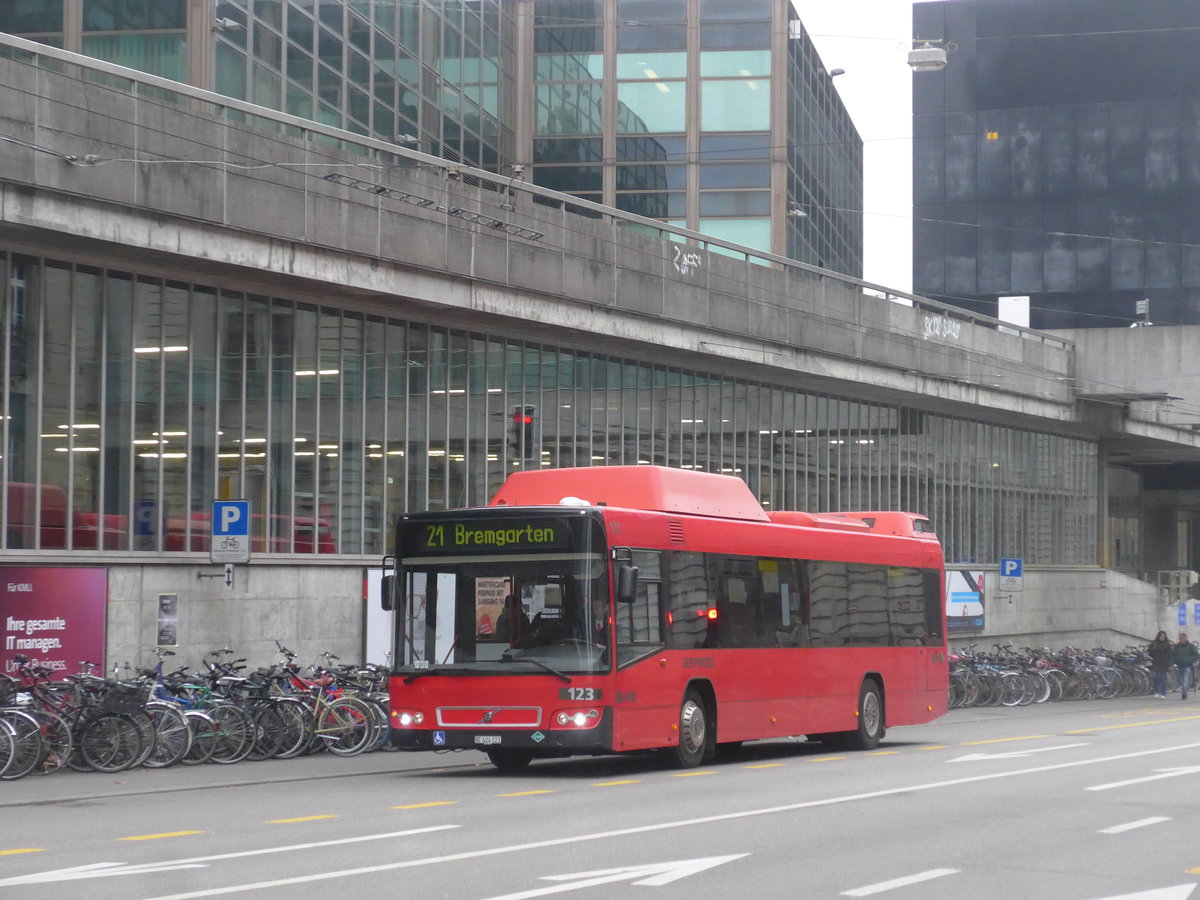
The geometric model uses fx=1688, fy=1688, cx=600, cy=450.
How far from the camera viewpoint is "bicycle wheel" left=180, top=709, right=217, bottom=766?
721 inches

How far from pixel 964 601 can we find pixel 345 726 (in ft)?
80.8

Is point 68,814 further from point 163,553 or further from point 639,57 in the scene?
point 639,57

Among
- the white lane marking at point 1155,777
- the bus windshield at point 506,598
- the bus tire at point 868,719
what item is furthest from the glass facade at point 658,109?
the white lane marking at point 1155,777

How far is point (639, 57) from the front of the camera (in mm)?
49594

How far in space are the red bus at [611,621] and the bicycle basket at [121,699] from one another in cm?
277

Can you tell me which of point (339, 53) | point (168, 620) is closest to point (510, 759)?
point (168, 620)

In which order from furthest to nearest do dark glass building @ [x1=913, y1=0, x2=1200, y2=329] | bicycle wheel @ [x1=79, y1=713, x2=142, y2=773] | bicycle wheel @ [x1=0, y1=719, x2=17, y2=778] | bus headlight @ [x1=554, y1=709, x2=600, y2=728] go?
1. dark glass building @ [x1=913, y1=0, x2=1200, y2=329]
2. bicycle wheel @ [x1=79, y1=713, x2=142, y2=773]
3. bus headlight @ [x1=554, y1=709, x2=600, y2=728]
4. bicycle wheel @ [x1=0, y1=719, x2=17, y2=778]

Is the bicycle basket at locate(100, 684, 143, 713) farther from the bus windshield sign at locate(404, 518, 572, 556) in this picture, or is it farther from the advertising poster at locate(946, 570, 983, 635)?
the advertising poster at locate(946, 570, 983, 635)

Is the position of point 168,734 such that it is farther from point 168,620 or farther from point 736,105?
point 736,105

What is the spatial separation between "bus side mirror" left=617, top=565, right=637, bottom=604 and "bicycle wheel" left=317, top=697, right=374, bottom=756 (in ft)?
15.9

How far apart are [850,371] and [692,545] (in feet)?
59.5

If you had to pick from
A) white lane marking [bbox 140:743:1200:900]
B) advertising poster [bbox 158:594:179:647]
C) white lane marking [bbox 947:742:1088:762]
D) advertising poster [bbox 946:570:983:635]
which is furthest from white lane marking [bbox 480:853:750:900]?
advertising poster [bbox 946:570:983:635]

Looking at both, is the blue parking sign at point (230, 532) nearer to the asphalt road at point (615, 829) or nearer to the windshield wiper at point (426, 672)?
the asphalt road at point (615, 829)

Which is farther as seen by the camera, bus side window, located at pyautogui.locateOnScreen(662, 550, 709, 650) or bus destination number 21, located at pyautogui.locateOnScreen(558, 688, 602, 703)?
bus side window, located at pyautogui.locateOnScreen(662, 550, 709, 650)
